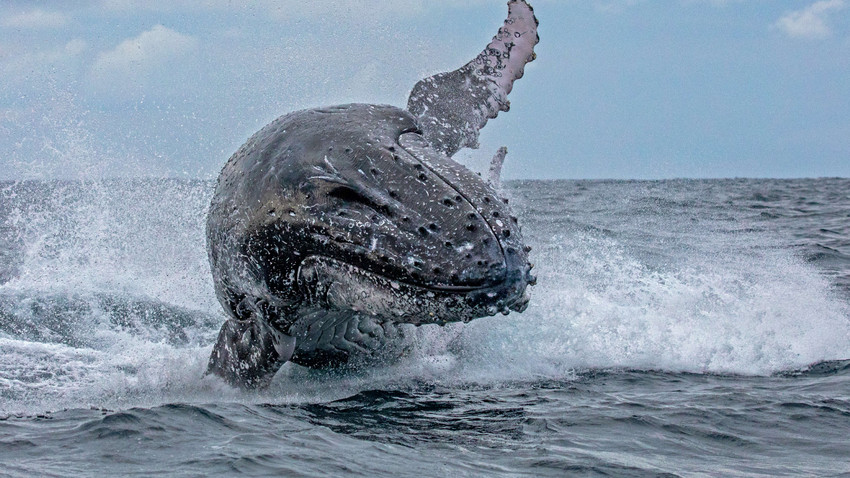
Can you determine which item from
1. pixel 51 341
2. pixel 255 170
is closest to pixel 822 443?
pixel 255 170

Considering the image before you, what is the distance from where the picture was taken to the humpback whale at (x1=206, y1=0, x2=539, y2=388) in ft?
16.2

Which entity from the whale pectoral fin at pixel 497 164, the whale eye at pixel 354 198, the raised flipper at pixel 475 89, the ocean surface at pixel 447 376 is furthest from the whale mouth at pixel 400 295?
the whale pectoral fin at pixel 497 164

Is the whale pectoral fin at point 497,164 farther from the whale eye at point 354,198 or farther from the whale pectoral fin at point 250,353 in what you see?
the whale eye at point 354,198

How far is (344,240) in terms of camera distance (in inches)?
208

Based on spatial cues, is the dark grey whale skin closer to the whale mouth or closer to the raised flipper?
the whale mouth

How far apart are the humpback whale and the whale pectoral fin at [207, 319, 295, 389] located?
0.04ft

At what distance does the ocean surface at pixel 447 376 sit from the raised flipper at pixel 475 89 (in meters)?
1.99

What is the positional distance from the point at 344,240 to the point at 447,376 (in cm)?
279

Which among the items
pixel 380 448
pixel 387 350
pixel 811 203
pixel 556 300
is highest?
pixel 811 203

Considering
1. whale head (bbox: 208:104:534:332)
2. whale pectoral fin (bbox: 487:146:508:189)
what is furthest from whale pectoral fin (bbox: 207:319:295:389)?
whale pectoral fin (bbox: 487:146:508:189)

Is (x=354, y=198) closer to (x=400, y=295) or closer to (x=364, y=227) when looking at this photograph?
(x=364, y=227)

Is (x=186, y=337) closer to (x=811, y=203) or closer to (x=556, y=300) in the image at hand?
(x=556, y=300)

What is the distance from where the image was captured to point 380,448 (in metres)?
5.43

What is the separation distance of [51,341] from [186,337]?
1360 mm
